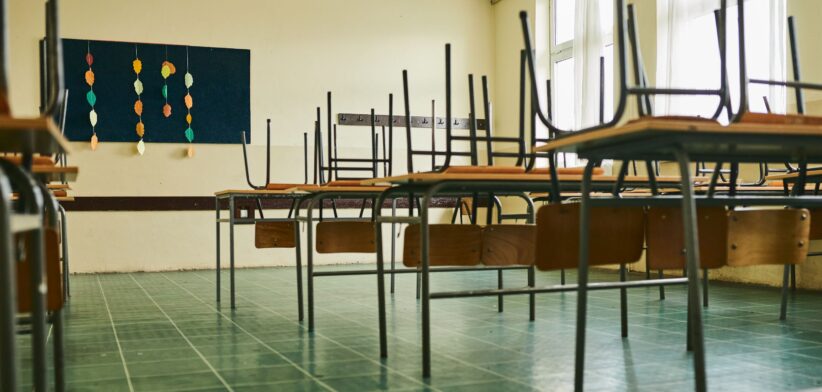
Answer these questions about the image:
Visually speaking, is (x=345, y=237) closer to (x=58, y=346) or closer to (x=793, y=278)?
(x=58, y=346)

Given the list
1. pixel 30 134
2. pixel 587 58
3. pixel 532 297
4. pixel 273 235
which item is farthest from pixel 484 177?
pixel 587 58

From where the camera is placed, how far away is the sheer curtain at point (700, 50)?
494cm

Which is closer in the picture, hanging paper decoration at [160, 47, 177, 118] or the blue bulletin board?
the blue bulletin board

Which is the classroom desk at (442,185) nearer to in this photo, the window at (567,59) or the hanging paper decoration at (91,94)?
the window at (567,59)

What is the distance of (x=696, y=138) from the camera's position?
Answer: 148 cm

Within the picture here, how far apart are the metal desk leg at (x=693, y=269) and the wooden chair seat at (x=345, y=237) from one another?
220cm

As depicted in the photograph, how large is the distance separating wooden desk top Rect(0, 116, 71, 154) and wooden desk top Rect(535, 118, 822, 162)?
104cm

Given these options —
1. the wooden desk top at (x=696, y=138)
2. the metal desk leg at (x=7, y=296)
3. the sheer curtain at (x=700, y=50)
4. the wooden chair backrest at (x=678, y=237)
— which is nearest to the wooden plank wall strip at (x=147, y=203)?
the sheer curtain at (x=700, y=50)

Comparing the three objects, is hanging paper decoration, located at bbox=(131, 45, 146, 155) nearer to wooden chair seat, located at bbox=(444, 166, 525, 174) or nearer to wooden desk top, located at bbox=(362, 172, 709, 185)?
wooden desk top, located at bbox=(362, 172, 709, 185)

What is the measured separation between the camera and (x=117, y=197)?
691 cm

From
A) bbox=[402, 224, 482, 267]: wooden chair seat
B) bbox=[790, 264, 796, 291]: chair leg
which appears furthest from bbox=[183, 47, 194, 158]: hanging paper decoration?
bbox=[790, 264, 796, 291]: chair leg

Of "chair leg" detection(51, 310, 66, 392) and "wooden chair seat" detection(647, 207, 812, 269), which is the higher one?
"wooden chair seat" detection(647, 207, 812, 269)

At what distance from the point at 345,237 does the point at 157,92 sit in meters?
4.08

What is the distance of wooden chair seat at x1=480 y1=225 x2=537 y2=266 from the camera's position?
2852 mm
